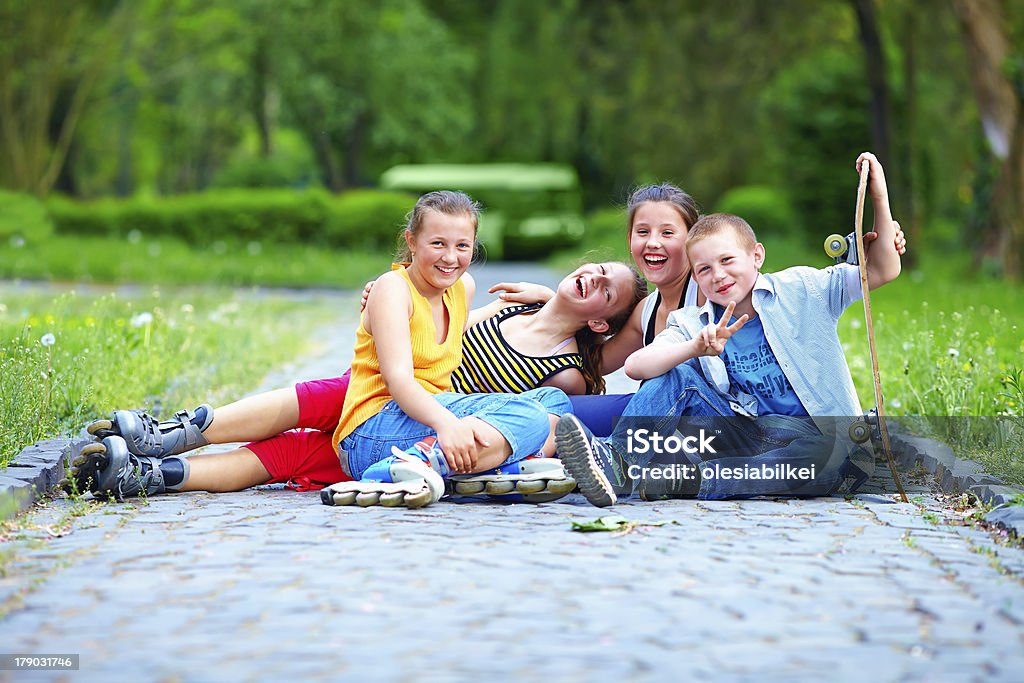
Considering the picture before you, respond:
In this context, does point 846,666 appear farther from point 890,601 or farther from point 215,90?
point 215,90

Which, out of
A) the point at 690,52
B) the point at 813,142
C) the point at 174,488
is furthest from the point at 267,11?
the point at 174,488

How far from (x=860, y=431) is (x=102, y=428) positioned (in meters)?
2.87

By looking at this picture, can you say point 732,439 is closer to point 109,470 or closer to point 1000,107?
point 109,470

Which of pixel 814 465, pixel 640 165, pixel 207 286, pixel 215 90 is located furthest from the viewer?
pixel 215 90

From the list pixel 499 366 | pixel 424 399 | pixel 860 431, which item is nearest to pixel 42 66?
pixel 499 366

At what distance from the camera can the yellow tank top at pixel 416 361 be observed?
5703mm

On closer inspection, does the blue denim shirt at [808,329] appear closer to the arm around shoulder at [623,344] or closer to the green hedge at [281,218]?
the arm around shoulder at [623,344]

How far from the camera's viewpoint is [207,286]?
1903 cm

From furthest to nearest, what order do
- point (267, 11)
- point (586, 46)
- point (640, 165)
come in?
point (267, 11)
point (640, 165)
point (586, 46)

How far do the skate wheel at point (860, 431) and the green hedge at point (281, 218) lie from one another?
19.3 m

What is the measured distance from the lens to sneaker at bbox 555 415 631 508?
5.22 meters

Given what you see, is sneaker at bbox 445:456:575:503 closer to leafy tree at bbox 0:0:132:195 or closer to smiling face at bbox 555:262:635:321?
smiling face at bbox 555:262:635:321

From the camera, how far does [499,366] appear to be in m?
6.24

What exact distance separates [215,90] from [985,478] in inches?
1227
